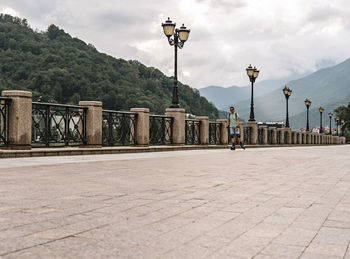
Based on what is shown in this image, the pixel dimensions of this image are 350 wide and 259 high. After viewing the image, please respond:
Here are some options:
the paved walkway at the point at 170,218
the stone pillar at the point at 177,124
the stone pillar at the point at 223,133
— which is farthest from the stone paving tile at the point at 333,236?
the stone pillar at the point at 223,133

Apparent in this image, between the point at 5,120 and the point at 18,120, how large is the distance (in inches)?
13.1

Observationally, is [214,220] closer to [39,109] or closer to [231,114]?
[39,109]

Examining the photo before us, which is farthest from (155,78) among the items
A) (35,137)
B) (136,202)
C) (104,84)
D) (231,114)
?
(136,202)

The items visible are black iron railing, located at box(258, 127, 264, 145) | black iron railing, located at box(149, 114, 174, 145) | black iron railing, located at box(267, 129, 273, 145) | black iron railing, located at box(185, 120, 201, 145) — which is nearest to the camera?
black iron railing, located at box(149, 114, 174, 145)

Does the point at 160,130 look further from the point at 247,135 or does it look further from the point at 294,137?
the point at 294,137

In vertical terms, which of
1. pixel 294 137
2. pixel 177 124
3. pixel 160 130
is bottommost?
pixel 294 137

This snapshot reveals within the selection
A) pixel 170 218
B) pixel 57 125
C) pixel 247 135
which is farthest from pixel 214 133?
pixel 170 218

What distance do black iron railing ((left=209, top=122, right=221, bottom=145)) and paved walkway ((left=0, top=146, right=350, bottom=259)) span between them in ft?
54.1

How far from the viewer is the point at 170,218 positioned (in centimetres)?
398

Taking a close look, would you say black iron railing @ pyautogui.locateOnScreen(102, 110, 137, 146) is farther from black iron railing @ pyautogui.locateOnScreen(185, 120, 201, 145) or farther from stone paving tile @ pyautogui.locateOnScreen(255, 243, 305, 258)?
stone paving tile @ pyautogui.locateOnScreen(255, 243, 305, 258)

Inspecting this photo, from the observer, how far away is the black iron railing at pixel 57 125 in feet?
42.4

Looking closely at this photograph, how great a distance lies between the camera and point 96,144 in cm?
1435

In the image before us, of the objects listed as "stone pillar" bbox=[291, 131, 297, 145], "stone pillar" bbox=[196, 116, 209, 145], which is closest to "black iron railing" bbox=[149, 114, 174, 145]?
"stone pillar" bbox=[196, 116, 209, 145]

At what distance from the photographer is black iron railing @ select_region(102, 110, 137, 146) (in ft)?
52.0
